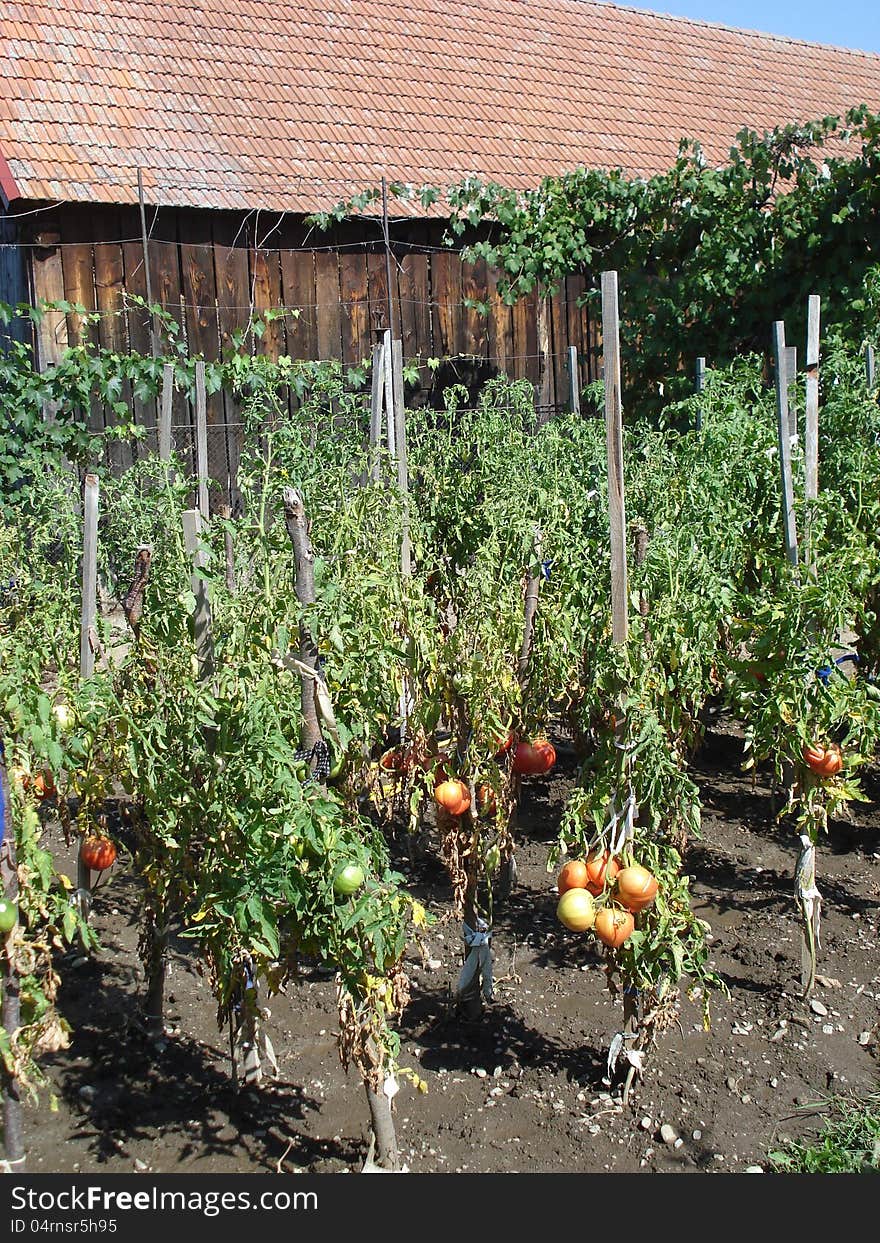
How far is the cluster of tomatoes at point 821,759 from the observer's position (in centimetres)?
357

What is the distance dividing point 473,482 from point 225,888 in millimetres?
3007

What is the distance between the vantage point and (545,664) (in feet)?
12.9

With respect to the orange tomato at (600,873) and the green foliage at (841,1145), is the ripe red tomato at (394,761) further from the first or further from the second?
the green foliage at (841,1145)

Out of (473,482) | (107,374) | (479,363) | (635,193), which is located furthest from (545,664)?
(635,193)

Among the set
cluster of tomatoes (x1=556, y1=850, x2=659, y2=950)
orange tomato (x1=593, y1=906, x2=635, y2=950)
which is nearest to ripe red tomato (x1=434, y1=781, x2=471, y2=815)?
cluster of tomatoes (x1=556, y1=850, x2=659, y2=950)

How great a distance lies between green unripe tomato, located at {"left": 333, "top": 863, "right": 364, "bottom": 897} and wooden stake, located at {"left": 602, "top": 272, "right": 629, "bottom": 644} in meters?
0.95

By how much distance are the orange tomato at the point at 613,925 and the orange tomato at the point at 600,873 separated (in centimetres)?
6

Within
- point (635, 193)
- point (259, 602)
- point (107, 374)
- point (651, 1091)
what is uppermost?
point (635, 193)

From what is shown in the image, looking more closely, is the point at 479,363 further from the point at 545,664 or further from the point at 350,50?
the point at 545,664

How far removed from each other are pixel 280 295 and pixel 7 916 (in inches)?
287

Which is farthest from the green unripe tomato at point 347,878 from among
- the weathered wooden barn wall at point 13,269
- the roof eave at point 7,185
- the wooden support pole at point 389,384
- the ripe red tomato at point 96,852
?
the roof eave at point 7,185

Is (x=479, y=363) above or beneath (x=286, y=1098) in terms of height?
above

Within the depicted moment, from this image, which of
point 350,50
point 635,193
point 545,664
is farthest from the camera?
point 350,50

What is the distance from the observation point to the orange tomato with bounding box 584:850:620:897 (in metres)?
2.91
